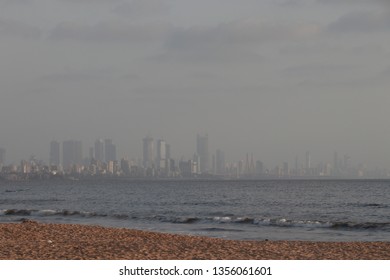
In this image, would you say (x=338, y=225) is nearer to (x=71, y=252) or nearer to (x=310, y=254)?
(x=310, y=254)

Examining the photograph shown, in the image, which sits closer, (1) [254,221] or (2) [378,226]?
(2) [378,226]

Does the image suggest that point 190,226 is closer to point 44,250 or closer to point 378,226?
point 378,226

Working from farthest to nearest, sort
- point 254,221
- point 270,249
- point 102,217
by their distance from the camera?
point 102,217 < point 254,221 < point 270,249

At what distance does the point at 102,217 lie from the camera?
46812mm
